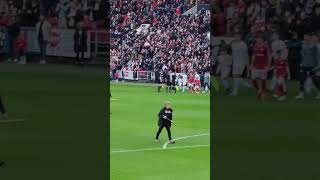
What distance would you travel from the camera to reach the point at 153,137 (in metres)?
17.6

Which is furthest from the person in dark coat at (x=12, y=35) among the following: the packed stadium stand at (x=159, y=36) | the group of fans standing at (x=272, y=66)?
the group of fans standing at (x=272, y=66)

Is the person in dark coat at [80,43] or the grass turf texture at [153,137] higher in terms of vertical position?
the person in dark coat at [80,43]

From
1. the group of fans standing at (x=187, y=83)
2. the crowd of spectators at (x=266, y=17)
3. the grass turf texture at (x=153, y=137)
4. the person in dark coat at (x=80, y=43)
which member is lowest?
the grass turf texture at (x=153, y=137)

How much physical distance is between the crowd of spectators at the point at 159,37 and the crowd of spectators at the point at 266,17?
8.70ft

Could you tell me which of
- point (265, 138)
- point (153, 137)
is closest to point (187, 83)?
point (153, 137)

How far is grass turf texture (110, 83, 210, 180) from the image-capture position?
42.2 feet

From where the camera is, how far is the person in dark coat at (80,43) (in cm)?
3856

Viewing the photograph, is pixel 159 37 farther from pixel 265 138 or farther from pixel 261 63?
pixel 265 138

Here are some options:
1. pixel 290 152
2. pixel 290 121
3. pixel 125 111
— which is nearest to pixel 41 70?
pixel 125 111

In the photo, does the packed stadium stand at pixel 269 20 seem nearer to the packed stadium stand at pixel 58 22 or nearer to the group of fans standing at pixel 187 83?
the group of fans standing at pixel 187 83

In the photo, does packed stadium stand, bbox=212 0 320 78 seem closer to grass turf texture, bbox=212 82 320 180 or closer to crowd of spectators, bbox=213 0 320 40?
crowd of spectators, bbox=213 0 320 40

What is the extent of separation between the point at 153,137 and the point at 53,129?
2.60 m

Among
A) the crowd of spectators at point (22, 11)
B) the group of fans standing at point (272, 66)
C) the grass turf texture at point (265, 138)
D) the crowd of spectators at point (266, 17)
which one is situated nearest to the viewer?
the grass turf texture at point (265, 138)

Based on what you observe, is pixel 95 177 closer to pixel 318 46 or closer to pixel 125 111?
pixel 125 111
